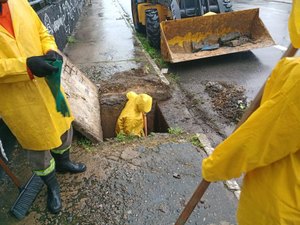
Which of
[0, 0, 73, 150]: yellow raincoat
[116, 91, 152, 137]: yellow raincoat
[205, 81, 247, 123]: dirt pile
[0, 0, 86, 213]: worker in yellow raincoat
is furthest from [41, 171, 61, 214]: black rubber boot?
[205, 81, 247, 123]: dirt pile

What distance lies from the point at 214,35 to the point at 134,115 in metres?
3.88

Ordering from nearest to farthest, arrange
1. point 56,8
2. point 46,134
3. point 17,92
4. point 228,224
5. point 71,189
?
point 17,92, point 46,134, point 228,224, point 71,189, point 56,8

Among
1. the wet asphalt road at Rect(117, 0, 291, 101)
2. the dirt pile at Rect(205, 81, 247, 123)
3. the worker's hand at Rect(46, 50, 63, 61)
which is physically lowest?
the wet asphalt road at Rect(117, 0, 291, 101)

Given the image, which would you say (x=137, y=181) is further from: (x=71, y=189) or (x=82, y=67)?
(x=82, y=67)

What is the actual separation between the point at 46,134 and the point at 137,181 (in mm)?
1204

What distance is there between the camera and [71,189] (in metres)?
3.12

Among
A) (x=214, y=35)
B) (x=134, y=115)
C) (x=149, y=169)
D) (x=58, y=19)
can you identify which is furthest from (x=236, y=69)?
(x=58, y=19)

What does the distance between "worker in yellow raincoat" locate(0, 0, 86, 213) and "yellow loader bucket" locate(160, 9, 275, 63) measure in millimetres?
4395

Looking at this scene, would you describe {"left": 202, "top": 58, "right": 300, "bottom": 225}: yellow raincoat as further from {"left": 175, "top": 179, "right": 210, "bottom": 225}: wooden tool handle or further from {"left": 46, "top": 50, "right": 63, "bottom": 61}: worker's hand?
{"left": 46, "top": 50, "right": 63, "bottom": 61}: worker's hand

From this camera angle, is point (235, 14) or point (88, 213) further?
point (235, 14)

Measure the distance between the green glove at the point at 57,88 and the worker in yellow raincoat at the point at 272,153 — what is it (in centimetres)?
147

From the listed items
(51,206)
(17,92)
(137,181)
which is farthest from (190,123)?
(17,92)

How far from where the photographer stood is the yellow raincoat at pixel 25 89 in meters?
2.16

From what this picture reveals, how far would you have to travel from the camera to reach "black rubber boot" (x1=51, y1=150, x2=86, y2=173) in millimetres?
3187
